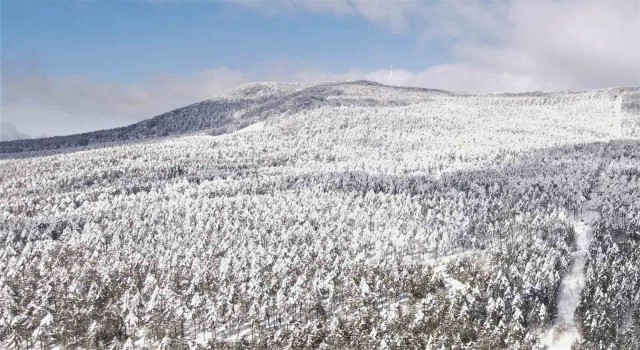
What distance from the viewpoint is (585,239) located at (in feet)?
616

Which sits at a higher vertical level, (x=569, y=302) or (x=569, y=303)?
(x=569, y=302)

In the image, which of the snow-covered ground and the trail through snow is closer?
the trail through snow

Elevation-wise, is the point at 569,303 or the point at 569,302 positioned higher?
the point at 569,302

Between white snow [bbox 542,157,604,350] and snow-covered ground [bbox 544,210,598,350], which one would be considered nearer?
white snow [bbox 542,157,604,350]

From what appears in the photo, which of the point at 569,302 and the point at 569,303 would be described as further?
the point at 569,302

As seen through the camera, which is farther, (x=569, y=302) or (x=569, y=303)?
(x=569, y=302)

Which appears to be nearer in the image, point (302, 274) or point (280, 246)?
point (302, 274)

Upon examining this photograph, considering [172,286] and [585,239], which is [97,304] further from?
[585,239]

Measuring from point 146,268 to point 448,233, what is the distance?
103 meters

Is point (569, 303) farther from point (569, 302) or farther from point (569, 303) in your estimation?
point (569, 302)

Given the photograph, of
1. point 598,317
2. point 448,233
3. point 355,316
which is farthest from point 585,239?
point 355,316

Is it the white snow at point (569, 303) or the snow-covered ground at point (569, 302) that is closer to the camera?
the white snow at point (569, 303)

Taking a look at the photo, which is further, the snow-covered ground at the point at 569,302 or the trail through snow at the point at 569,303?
the snow-covered ground at the point at 569,302

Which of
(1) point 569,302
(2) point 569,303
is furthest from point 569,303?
(1) point 569,302
